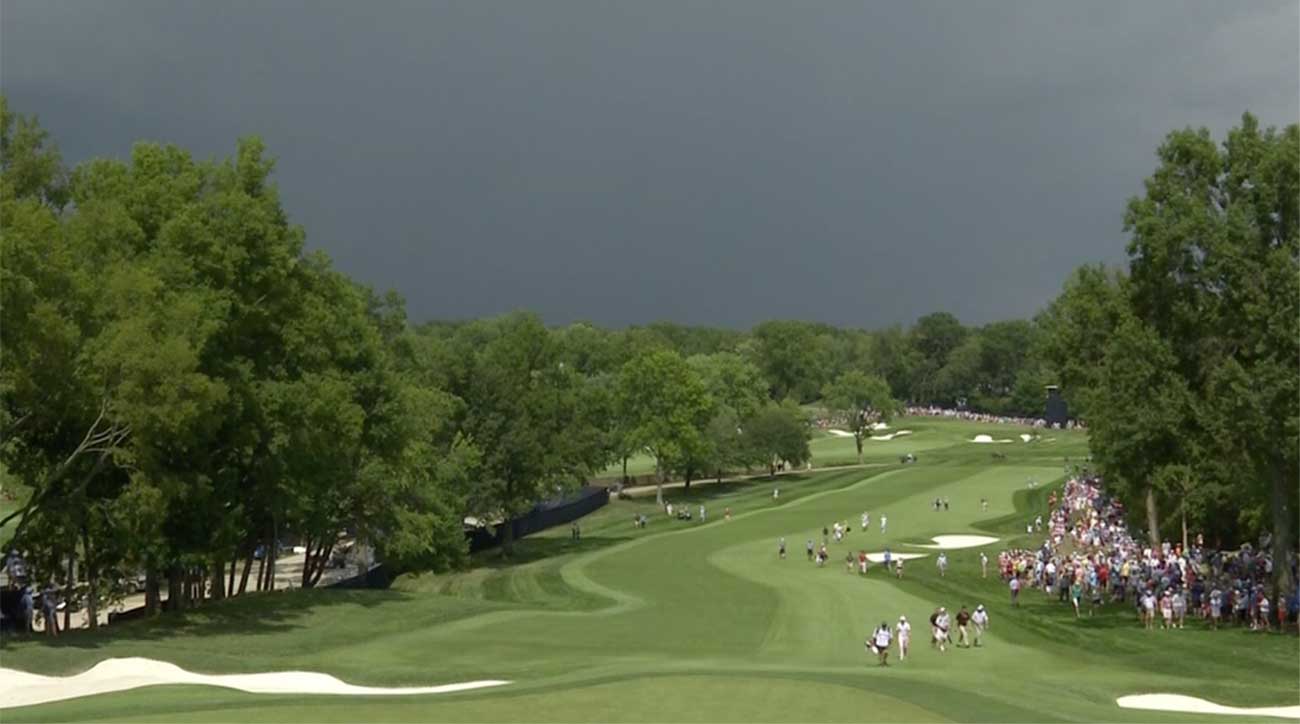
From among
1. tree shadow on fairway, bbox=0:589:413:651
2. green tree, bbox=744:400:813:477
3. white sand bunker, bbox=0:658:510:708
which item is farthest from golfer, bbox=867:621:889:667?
green tree, bbox=744:400:813:477

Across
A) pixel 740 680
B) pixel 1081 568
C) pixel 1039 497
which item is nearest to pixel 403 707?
pixel 740 680

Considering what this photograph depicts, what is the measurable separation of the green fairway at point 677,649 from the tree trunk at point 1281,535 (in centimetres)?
274

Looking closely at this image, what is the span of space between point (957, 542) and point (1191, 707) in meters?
44.5

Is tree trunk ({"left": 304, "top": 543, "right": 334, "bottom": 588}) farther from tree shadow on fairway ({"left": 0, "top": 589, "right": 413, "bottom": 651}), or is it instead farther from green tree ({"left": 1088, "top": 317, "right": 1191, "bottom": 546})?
green tree ({"left": 1088, "top": 317, "right": 1191, "bottom": 546})

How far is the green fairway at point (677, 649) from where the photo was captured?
25578 millimetres

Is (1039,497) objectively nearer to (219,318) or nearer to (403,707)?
(219,318)

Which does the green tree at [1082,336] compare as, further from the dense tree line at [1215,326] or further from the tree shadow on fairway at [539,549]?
the tree shadow on fairway at [539,549]

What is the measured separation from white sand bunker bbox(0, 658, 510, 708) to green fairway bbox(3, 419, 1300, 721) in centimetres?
60

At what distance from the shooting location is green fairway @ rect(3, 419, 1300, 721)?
2558 cm

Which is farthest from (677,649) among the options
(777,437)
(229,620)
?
(777,437)

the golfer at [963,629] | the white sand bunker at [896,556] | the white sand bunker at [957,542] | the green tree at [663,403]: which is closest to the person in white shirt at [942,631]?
the golfer at [963,629]

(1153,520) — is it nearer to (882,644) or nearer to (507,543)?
(882,644)

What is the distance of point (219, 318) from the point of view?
4100cm

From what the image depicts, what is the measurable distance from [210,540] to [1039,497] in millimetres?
68298
